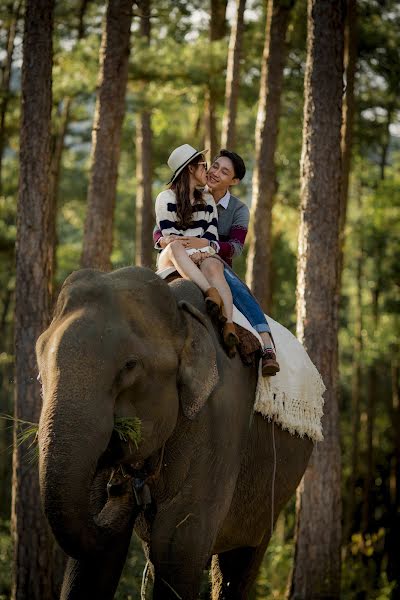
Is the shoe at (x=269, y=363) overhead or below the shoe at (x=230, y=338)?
below

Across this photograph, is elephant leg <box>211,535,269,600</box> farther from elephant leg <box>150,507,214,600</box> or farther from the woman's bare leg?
the woman's bare leg

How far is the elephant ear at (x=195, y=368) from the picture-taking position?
6332mm

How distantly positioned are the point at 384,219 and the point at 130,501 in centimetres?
1470

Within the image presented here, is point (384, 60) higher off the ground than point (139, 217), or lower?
higher

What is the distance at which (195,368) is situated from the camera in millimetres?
6355

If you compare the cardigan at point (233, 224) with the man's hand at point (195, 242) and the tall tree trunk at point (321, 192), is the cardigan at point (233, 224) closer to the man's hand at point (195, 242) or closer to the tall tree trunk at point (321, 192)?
the man's hand at point (195, 242)

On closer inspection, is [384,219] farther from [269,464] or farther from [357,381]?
[269,464]

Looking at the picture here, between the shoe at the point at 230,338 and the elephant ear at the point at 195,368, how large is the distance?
39 centimetres

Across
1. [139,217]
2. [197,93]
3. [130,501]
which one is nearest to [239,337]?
[130,501]

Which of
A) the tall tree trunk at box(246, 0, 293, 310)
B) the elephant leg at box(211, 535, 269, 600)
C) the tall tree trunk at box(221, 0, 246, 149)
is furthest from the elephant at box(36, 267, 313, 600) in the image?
the tall tree trunk at box(221, 0, 246, 149)

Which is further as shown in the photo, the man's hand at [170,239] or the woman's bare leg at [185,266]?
the man's hand at [170,239]

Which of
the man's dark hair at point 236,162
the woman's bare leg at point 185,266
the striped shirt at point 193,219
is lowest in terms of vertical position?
the woman's bare leg at point 185,266

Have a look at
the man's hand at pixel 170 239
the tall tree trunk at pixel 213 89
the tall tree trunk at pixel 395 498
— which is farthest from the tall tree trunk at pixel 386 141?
the man's hand at pixel 170 239

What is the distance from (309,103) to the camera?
1138 centimetres
